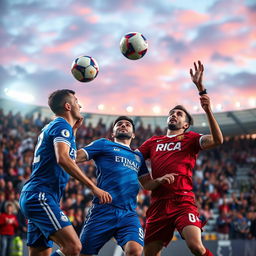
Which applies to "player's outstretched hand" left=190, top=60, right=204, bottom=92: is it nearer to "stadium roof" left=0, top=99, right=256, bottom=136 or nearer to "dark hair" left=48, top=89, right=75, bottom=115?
"dark hair" left=48, top=89, right=75, bottom=115

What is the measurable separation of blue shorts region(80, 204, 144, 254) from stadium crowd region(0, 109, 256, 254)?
5.91m

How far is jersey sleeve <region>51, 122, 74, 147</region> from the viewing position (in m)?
4.31

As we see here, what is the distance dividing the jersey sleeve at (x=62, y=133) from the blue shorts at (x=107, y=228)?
3.96 ft

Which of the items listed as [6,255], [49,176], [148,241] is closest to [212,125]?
[148,241]

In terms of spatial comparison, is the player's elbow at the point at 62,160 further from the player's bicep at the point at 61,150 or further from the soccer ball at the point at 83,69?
the soccer ball at the point at 83,69

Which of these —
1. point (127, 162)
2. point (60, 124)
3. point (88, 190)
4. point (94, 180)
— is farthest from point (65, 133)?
point (94, 180)

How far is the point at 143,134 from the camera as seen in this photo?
81.3 feet

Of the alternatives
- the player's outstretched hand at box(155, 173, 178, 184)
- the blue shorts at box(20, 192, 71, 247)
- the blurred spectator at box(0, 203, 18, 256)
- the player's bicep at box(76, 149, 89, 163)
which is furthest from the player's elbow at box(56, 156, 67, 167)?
the blurred spectator at box(0, 203, 18, 256)

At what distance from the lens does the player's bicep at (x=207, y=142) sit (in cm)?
559

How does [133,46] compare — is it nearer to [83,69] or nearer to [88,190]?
[83,69]

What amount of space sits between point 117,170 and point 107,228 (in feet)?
2.52

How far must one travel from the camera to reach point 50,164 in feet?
14.5

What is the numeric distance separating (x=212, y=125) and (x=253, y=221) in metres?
10.5

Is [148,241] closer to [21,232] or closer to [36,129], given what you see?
Answer: [21,232]
